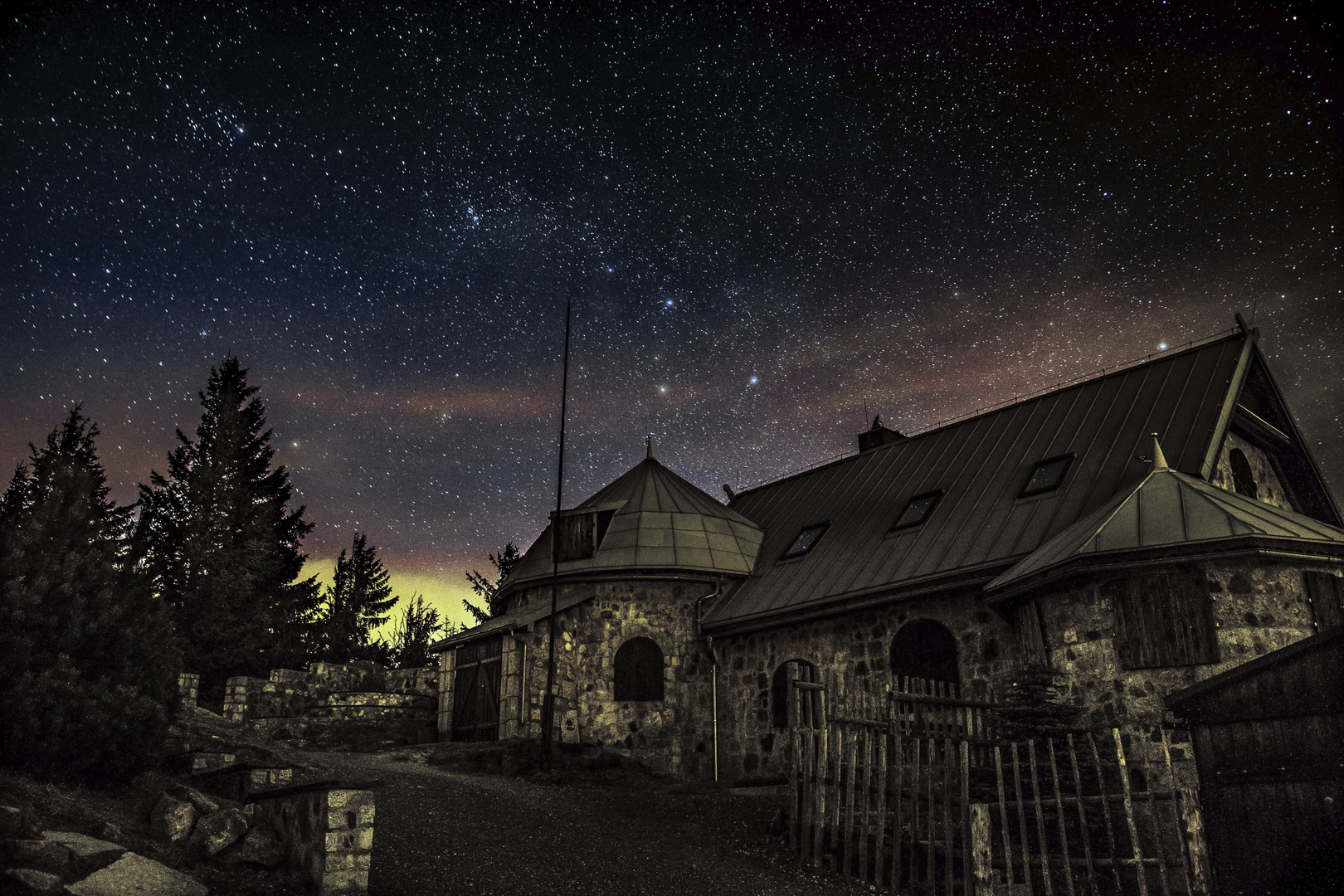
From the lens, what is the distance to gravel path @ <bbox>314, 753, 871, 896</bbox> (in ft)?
29.1

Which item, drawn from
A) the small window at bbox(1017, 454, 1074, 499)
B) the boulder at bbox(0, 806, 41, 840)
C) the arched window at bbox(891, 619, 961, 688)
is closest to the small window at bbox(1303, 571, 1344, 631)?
the small window at bbox(1017, 454, 1074, 499)

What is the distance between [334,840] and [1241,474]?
15.7 meters

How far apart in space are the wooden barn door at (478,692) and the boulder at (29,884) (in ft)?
40.6

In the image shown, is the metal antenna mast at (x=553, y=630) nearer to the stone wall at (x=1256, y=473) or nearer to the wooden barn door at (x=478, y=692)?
the wooden barn door at (x=478, y=692)

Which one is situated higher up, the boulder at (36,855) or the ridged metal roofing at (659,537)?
the ridged metal roofing at (659,537)

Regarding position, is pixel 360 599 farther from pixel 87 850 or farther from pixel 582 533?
pixel 87 850

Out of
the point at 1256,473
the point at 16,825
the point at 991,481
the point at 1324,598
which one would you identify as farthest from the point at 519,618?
the point at 1256,473

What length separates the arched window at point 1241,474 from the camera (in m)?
15.7

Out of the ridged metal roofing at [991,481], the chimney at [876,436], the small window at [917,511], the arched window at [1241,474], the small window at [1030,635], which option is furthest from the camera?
the chimney at [876,436]

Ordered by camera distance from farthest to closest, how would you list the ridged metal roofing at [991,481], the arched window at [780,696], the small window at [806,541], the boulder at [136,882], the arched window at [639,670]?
the small window at [806,541], the arched window at [639,670], the arched window at [780,696], the ridged metal roofing at [991,481], the boulder at [136,882]

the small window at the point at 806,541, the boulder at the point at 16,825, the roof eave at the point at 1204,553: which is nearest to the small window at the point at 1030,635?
the roof eave at the point at 1204,553

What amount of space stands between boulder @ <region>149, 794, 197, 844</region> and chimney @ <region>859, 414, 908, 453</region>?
62.8ft

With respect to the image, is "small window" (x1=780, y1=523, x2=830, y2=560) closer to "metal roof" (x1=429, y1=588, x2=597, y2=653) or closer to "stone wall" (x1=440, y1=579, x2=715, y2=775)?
"stone wall" (x1=440, y1=579, x2=715, y2=775)

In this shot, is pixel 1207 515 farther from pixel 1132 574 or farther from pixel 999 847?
pixel 999 847
